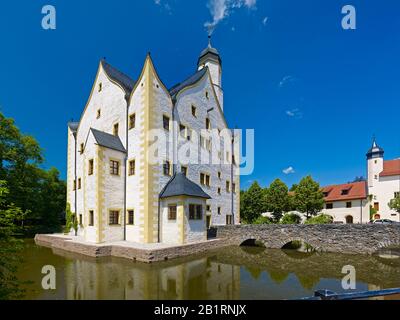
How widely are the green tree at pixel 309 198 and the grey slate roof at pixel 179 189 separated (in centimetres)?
1919

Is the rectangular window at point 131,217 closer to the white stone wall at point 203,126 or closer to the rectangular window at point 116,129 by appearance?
the white stone wall at point 203,126

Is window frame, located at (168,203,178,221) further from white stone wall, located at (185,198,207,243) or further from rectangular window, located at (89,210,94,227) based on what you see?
rectangular window, located at (89,210,94,227)

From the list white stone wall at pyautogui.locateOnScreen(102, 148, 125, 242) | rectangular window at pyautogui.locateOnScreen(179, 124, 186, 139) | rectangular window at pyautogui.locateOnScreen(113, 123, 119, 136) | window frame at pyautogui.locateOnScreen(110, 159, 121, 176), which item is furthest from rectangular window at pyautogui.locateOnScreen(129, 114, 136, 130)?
rectangular window at pyautogui.locateOnScreen(179, 124, 186, 139)

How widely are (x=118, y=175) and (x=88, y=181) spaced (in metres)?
2.36

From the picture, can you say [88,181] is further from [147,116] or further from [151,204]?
[147,116]

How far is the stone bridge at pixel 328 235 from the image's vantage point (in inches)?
579

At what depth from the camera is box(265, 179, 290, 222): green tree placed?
33.0 metres

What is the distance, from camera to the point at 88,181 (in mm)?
18656

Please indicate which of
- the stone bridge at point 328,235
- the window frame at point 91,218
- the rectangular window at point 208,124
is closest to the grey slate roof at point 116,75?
the rectangular window at point 208,124

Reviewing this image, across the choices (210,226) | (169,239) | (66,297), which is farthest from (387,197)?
(66,297)

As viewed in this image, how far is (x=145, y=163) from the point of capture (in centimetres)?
1784

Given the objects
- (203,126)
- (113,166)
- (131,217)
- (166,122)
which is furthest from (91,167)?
(203,126)

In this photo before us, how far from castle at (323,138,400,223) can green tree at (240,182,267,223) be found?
1342 centimetres

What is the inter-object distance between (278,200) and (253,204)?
3.69m
